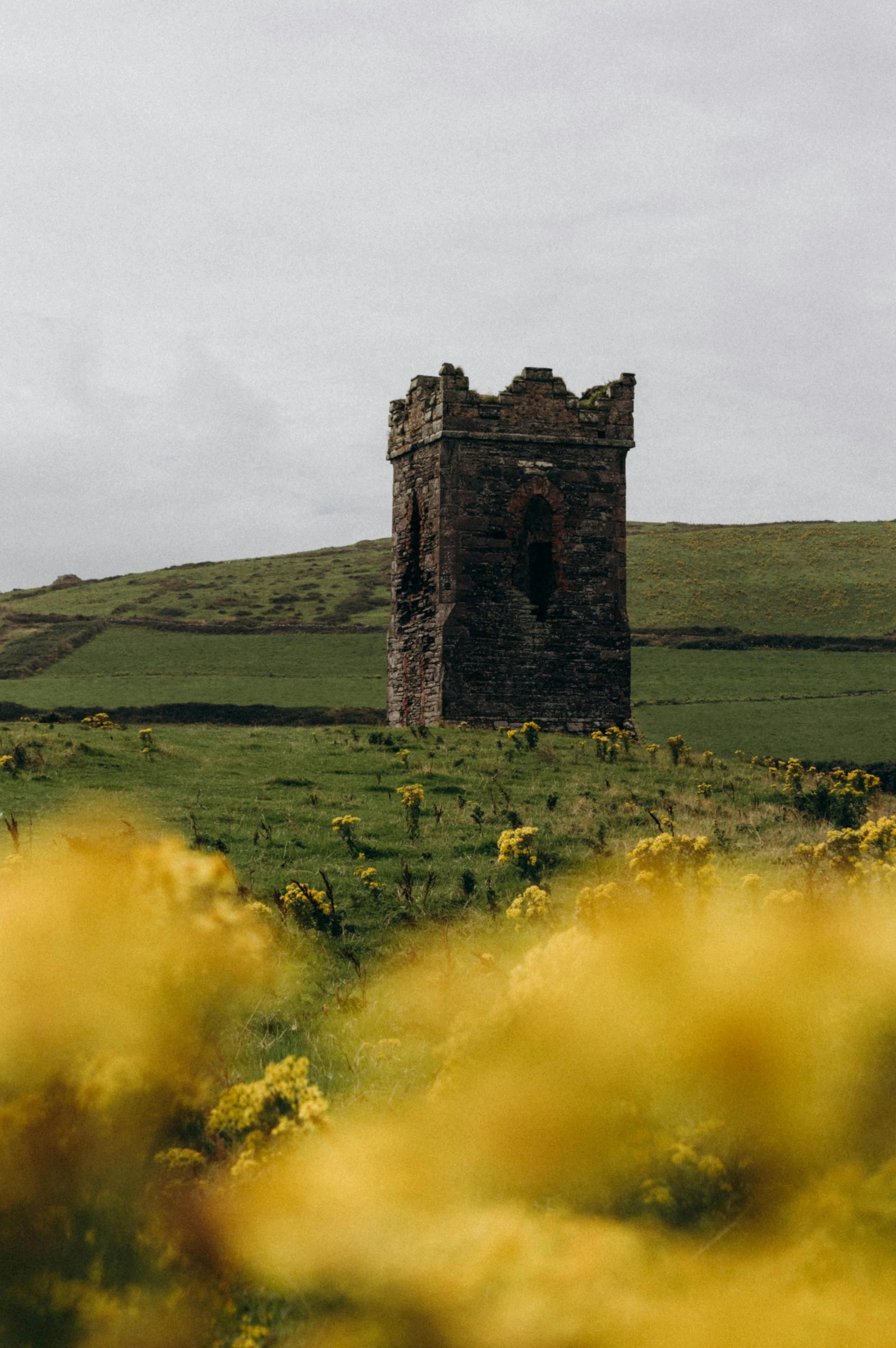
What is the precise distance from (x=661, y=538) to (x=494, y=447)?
57.0 m

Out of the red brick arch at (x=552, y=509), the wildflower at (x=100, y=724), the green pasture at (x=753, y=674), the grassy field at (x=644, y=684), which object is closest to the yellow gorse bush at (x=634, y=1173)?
the wildflower at (x=100, y=724)

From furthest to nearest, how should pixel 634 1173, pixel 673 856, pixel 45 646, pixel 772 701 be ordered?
1. pixel 45 646
2. pixel 772 701
3. pixel 673 856
4. pixel 634 1173

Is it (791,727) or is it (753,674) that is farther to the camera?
(753,674)

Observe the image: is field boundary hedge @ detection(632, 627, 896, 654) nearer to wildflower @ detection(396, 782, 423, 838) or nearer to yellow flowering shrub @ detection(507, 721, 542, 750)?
yellow flowering shrub @ detection(507, 721, 542, 750)

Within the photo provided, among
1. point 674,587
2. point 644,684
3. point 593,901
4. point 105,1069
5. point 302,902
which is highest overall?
point 674,587

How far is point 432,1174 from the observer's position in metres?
2.64

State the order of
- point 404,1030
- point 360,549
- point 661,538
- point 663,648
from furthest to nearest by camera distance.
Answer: point 360,549 < point 661,538 < point 663,648 < point 404,1030

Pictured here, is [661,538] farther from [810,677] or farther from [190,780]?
[190,780]

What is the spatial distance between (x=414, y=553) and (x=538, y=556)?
299cm

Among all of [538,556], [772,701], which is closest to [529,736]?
[538,556]

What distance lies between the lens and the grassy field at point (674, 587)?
195 feet

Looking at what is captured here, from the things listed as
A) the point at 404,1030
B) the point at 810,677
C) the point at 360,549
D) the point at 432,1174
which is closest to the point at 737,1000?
the point at 432,1174

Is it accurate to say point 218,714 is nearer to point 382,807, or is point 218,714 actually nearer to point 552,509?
point 552,509

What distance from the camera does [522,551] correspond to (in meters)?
26.0
